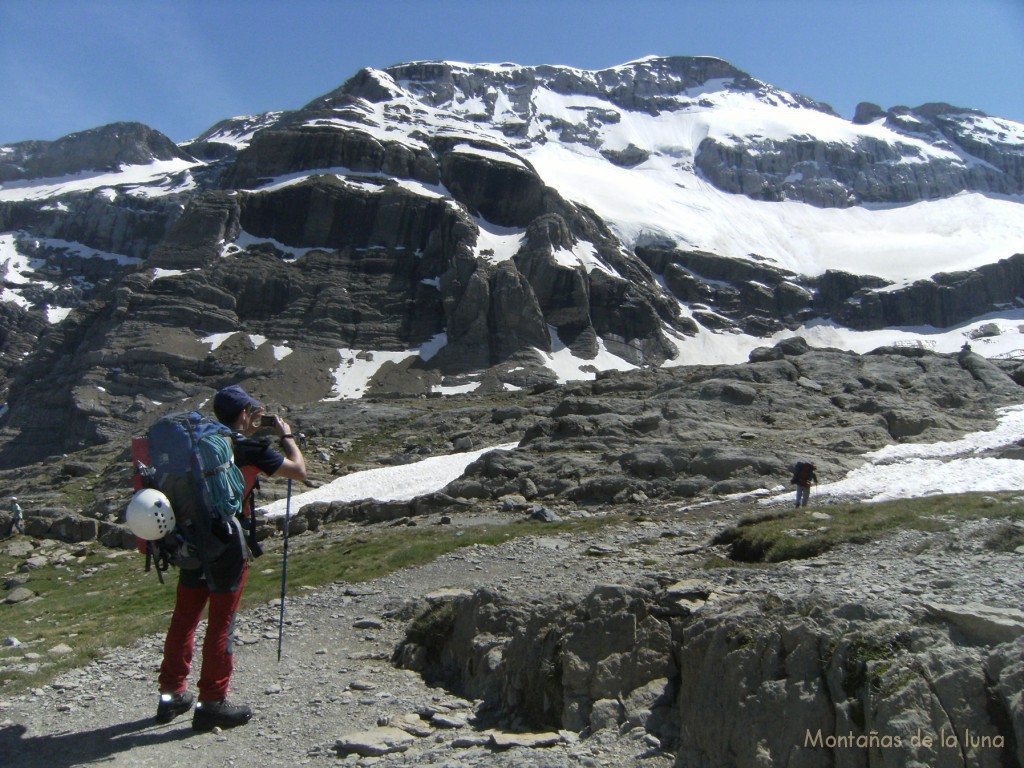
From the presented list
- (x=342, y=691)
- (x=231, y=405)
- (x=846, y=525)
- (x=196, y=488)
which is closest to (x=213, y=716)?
(x=342, y=691)

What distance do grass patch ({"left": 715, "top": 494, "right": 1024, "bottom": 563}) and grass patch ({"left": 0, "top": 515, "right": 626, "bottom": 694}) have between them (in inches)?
299

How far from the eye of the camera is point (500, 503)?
3203 centimetres

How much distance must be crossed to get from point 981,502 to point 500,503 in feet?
58.1

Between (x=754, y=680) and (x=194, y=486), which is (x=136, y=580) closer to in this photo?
(x=194, y=486)

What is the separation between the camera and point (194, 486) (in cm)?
799

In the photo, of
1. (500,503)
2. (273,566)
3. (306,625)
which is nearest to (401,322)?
(500,503)

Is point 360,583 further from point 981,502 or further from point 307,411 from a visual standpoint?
point 307,411

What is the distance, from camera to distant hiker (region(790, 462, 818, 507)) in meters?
26.5

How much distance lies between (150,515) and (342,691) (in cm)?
354

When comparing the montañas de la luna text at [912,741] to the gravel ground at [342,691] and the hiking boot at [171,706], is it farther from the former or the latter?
the hiking boot at [171,706]

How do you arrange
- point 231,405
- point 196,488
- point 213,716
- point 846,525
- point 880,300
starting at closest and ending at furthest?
point 196,488
point 213,716
point 231,405
point 846,525
point 880,300

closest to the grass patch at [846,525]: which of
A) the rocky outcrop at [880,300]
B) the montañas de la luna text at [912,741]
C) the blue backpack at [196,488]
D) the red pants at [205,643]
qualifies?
the montañas de la luna text at [912,741]

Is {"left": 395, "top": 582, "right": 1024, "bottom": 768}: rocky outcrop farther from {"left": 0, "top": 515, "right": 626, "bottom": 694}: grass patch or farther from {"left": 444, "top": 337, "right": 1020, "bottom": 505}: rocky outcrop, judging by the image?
{"left": 444, "top": 337, "right": 1020, "bottom": 505}: rocky outcrop

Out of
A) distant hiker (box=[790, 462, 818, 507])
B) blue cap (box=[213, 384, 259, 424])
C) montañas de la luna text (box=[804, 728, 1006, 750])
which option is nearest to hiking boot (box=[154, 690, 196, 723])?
blue cap (box=[213, 384, 259, 424])
